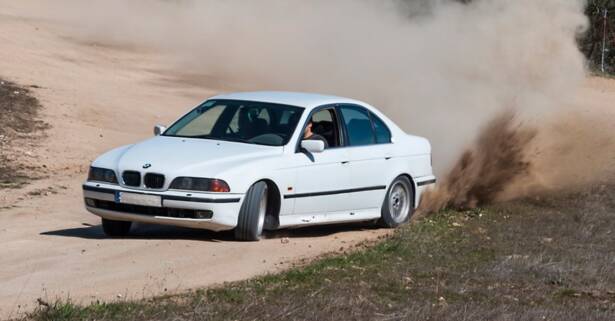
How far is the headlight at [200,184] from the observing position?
10773 mm

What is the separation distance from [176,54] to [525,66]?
16.8 m

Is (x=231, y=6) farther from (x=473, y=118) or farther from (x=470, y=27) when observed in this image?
(x=473, y=118)

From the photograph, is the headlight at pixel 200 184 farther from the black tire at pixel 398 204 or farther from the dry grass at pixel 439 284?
the black tire at pixel 398 204

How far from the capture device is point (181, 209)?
35.4 feet

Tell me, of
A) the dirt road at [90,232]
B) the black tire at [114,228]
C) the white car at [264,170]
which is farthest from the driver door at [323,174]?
the black tire at [114,228]

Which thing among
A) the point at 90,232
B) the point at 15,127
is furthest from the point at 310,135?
the point at 15,127

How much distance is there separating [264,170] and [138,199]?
1174mm

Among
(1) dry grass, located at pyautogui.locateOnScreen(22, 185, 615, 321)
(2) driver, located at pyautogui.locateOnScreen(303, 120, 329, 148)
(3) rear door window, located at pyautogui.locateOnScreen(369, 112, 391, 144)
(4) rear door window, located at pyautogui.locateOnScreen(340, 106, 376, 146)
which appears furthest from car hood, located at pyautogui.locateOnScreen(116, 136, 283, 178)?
(3) rear door window, located at pyautogui.locateOnScreen(369, 112, 391, 144)

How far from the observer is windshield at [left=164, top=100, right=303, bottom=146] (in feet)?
39.1

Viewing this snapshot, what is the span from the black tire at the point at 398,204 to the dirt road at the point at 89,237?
7.6 inches

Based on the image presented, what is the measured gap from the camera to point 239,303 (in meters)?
8.32

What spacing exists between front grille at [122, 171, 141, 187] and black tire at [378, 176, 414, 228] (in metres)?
2.92

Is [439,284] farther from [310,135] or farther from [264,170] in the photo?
[310,135]

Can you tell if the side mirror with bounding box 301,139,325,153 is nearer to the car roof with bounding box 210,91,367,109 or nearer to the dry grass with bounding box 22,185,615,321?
the car roof with bounding box 210,91,367,109
